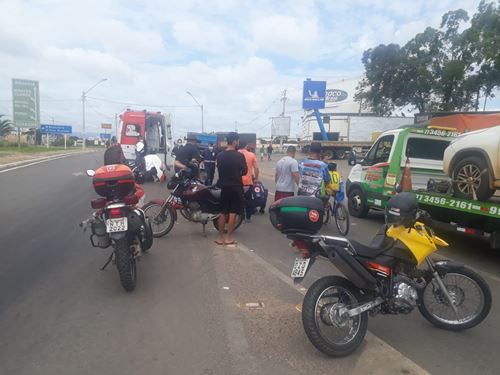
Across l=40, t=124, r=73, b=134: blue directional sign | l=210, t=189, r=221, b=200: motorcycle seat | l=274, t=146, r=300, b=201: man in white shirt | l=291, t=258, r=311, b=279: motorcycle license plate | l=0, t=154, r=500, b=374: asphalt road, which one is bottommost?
l=0, t=154, r=500, b=374: asphalt road

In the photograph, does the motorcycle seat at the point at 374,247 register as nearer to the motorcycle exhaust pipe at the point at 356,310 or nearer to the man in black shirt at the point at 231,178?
the motorcycle exhaust pipe at the point at 356,310

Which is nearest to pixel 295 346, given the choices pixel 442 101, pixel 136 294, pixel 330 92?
pixel 136 294

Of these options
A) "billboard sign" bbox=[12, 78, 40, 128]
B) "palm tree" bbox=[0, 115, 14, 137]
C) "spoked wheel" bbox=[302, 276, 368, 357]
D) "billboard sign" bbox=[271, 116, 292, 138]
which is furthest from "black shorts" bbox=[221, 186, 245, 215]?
"palm tree" bbox=[0, 115, 14, 137]

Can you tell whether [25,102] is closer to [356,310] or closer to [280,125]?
[280,125]

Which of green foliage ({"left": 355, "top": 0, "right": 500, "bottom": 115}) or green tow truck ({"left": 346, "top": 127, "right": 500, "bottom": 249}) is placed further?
green foliage ({"left": 355, "top": 0, "right": 500, "bottom": 115})

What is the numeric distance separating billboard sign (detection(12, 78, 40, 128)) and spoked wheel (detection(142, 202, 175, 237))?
38.7 meters

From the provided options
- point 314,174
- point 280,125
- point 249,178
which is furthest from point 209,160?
point 280,125

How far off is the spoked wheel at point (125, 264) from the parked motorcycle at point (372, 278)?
176cm

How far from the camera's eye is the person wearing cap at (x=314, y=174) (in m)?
7.36

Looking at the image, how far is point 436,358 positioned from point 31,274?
4479 mm

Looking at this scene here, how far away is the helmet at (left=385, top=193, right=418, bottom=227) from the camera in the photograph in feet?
11.8

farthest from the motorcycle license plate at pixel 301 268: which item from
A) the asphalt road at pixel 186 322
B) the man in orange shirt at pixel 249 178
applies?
the man in orange shirt at pixel 249 178

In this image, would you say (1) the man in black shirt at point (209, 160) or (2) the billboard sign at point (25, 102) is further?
(2) the billboard sign at point (25, 102)

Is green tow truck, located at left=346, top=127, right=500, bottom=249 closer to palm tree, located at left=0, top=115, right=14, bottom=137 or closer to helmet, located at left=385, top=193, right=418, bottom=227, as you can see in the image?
helmet, located at left=385, top=193, right=418, bottom=227
